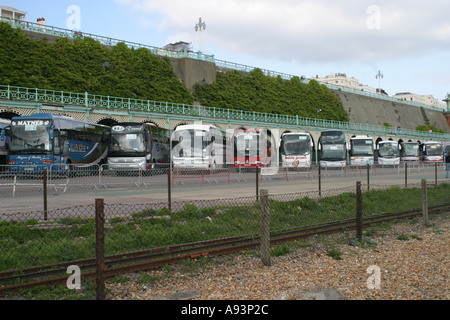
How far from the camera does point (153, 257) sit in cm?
797

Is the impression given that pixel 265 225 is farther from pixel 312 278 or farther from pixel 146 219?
pixel 146 219

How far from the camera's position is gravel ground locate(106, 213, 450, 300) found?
240 inches

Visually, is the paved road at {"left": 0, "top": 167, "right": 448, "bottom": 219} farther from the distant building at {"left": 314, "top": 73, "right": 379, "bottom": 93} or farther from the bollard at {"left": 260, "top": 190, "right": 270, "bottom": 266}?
the distant building at {"left": 314, "top": 73, "right": 379, "bottom": 93}

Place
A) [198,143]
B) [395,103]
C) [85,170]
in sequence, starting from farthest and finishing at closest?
[395,103]
[198,143]
[85,170]

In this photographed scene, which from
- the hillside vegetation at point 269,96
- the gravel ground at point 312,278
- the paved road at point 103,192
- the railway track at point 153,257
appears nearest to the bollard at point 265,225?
the gravel ground at point 312,278

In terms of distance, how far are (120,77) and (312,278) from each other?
158ft

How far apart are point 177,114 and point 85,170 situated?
32.2m

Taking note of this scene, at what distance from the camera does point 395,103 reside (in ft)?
357

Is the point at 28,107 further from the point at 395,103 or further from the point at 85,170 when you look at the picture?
the point at 395,103

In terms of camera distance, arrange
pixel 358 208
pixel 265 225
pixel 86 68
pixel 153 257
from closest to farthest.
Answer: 1. pixel 265 225
2. pixel 153 257
3. pixel 358 208
4. pixel 86 68

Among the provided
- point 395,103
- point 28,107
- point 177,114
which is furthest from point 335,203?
point 395,103

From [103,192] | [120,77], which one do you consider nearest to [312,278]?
[103,192]

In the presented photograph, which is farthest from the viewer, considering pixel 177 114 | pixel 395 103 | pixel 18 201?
pixel 395 103

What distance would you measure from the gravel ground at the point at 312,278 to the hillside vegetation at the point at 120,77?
130ft
